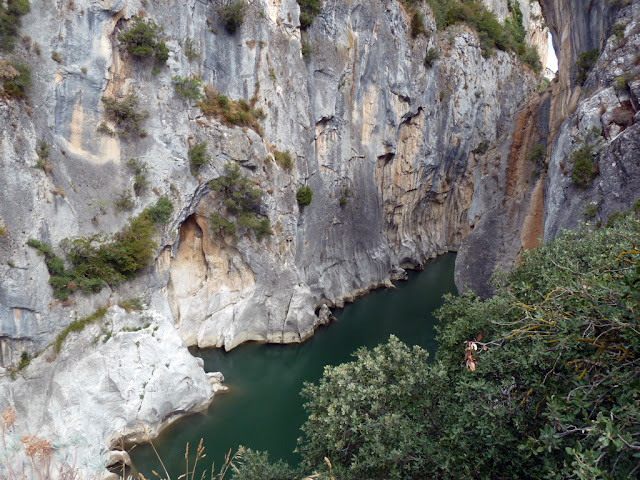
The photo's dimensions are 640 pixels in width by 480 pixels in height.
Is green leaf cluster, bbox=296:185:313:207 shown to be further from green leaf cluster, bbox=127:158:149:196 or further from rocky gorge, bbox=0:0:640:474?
green leaf cluster, bbox=127:158:149:196

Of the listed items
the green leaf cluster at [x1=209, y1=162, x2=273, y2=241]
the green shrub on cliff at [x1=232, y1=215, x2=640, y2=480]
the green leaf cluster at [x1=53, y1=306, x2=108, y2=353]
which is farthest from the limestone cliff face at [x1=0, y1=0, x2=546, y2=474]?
the green shrub on cliff at [x1=232, y1=215, x2=640, y2=480]

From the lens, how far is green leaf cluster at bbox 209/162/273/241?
1711 centimetres

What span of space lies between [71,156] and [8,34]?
12.5 feet

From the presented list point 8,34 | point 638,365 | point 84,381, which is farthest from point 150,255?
point 638,365

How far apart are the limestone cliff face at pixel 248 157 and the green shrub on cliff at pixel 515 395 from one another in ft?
29.4

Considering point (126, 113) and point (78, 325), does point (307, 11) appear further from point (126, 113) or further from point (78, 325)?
point (78, 325)

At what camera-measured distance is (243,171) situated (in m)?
17.8

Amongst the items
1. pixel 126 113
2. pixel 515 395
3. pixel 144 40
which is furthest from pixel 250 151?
pixel 515 395

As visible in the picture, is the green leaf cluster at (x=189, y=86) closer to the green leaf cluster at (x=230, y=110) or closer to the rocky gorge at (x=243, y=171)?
the rocky gorge at (x=243, y=171)

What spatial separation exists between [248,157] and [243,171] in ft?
2.13

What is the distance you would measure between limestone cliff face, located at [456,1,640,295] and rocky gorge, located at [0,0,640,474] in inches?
2.8

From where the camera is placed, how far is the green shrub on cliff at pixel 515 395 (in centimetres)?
307

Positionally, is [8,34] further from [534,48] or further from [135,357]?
[534,48]

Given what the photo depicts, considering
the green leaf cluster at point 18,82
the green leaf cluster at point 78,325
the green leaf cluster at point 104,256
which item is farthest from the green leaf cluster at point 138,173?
the green leaf cluster at point 78,325
